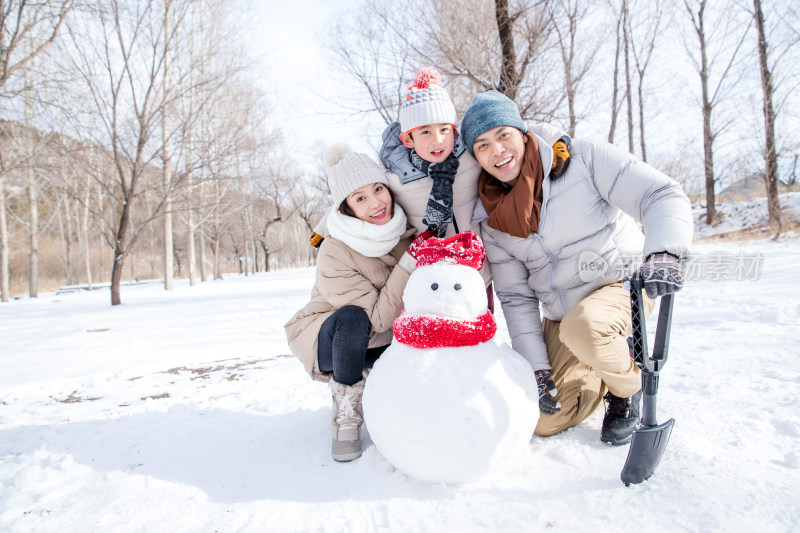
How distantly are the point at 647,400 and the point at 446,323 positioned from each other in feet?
2.26

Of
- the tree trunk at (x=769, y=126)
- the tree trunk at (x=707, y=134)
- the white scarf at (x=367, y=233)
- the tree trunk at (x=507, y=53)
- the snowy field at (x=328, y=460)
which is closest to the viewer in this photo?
the snowy field at (x=328, y=460)

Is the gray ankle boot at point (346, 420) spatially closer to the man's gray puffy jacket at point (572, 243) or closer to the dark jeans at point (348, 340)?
the dark jeans at point (348, 340)

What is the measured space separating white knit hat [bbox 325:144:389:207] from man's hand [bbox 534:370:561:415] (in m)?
1.10

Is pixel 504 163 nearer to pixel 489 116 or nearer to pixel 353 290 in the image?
pixel 489 116

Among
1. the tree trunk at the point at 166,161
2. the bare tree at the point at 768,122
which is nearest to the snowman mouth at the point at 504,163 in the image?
the tree trunk at the point at 166,161

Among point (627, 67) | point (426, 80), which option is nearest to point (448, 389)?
point (426, 80)

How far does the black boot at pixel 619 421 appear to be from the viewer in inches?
65.6

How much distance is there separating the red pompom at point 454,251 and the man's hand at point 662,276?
0.55 metres

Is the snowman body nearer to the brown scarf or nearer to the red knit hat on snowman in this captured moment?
the red knit hat on snowman

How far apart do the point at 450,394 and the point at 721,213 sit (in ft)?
58.6

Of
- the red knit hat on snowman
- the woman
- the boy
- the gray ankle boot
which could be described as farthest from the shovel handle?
the gray ankle boot

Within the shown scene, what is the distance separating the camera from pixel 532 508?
129 centimetres

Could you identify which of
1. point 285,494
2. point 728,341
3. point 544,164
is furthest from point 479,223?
point 728,341

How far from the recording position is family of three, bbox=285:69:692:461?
173 centimetres
